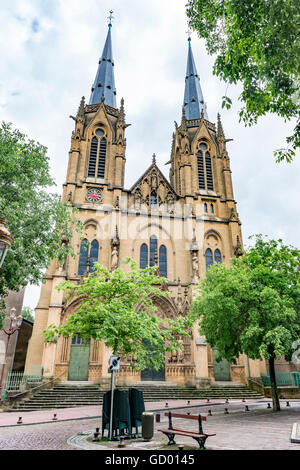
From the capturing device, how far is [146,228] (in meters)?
28.1

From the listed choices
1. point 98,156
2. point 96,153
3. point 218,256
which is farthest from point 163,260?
point 96,153

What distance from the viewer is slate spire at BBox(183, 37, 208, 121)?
124 ft

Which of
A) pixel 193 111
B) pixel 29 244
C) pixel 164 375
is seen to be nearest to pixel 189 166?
pixel 193 111

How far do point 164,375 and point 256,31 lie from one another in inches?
862

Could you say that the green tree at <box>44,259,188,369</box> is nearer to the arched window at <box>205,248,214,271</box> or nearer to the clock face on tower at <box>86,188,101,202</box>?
the arched window at <box>205,248,214,271</box>

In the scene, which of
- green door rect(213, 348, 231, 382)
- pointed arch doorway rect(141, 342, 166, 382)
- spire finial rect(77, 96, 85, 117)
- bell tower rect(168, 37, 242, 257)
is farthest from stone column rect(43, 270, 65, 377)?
spire finial rect(77, 96, 85, 117)

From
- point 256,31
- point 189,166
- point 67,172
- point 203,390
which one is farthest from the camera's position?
point 189,166

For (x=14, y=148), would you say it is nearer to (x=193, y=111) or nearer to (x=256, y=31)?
(x=256, y=31)

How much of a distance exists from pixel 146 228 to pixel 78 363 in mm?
12263

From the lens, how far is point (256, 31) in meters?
6.80

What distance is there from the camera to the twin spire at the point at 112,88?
3694cm

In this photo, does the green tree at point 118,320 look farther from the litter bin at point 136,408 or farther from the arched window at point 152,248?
the arched window at point 152,248

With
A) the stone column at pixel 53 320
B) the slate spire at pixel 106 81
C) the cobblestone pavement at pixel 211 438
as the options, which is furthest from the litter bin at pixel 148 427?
the slate spire at pixel 106 81

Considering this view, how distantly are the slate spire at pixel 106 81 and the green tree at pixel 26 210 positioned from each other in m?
24.2
